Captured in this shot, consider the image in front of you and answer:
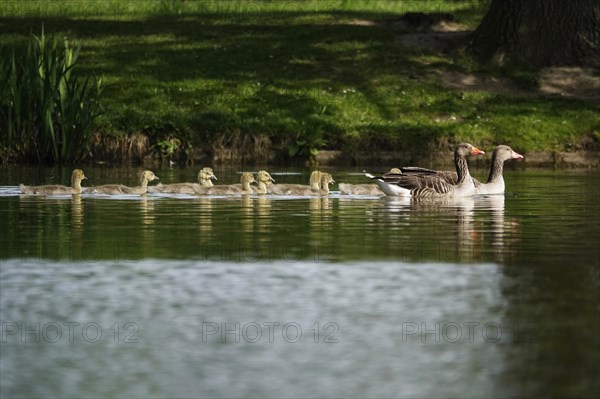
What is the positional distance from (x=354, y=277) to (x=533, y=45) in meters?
26.6

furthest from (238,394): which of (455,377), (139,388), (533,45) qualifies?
(533,45)

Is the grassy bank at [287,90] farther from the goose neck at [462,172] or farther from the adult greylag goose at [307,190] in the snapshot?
the goose neck at [462,172]

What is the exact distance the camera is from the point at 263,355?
34.4 ft

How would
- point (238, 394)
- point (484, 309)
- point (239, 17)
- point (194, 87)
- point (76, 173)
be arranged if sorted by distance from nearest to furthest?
point (238, 394) < point (484, 309) < point (76, 173) < point (194, 87) < point (239, 17)

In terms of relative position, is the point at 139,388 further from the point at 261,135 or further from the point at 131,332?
the point at 261,135

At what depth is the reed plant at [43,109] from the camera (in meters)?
29.9

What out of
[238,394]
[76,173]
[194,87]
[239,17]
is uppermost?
[239,17]

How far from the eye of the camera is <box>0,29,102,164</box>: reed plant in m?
29.9

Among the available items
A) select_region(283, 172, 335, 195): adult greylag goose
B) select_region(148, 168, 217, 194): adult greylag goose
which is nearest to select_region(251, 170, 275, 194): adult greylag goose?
select_region(283, 172, 335, 195): adult greylag goose

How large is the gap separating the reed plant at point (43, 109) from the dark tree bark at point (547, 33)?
13.2 m

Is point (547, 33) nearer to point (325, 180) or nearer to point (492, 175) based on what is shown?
point (492, 175)

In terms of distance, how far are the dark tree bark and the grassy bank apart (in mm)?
792

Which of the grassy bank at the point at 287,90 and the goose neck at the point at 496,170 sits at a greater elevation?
the grassy bank at the point at 287,90

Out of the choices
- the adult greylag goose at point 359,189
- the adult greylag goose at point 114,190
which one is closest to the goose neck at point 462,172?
the adult greylag goose at point 359,189
